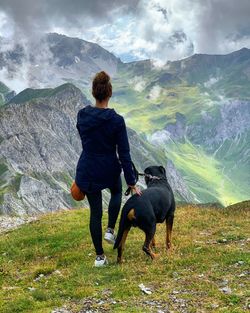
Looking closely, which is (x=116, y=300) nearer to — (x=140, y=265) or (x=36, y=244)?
(x=140, y=265)

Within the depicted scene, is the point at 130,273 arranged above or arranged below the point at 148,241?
below

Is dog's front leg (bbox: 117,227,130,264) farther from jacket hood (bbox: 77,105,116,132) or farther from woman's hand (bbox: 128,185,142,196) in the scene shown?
jacket hood (bbox: 77,105,116,132)

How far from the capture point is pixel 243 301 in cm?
1095

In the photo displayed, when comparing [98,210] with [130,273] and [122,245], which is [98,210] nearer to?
[122,245]

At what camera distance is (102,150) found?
46.7 feet

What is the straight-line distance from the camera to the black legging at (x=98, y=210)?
48.3 ft

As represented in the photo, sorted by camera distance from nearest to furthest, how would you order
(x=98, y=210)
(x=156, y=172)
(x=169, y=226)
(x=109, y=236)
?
1. (x=98, y=210)
2. (x=109, y=236)
3. (x=169, y=226)
4. (x=156, y=172)

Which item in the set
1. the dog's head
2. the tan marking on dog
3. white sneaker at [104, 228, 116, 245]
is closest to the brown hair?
the tan marking on dog

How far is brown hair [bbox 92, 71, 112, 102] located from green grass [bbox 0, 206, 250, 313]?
17.4ft

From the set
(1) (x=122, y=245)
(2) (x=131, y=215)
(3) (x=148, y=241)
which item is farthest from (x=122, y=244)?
(2) (x=131, y=215)

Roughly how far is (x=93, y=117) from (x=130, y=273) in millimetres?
4746

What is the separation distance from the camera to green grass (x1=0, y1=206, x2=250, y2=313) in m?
11.5

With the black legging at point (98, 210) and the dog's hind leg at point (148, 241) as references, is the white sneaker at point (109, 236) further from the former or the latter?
the dog's hind leg at point (148, 241)

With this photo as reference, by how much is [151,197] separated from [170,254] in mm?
2448
